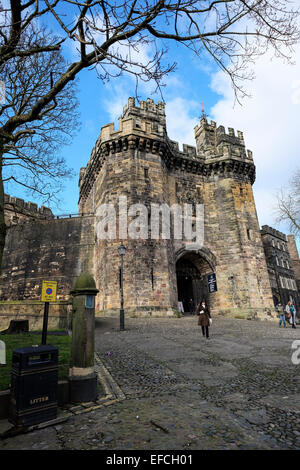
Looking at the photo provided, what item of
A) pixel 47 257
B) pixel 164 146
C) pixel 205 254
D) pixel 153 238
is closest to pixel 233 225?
pixel 205 254

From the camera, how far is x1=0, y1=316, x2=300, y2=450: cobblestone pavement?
2461 mm

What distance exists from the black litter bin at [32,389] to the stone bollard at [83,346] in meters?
0.46

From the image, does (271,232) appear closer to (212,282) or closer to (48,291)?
(212,282)

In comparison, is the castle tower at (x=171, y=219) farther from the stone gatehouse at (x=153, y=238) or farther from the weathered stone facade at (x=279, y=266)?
the weathered stone facade at (x=279, y=266)

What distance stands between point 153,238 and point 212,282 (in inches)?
236

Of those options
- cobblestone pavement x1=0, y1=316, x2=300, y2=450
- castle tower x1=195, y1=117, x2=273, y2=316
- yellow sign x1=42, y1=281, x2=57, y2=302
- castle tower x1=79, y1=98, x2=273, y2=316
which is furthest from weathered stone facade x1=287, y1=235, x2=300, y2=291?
yellow sign x1=42, y1=281, x2=57, y2=302

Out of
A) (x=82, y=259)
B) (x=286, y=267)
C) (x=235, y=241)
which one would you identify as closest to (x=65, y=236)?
(x=82, y=259)

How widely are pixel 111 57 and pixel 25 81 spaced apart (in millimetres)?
3808

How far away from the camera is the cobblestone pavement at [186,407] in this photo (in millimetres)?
2461

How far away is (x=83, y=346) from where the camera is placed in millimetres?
3818

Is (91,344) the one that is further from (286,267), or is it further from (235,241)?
(286,267)

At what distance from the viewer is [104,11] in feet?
14.8

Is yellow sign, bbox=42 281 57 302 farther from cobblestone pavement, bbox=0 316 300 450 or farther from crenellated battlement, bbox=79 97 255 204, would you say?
crenellated battlement, bbox=79 97 255 204

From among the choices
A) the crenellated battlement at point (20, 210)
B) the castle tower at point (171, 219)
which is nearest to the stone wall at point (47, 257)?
the castle tower at point (171, 219)
